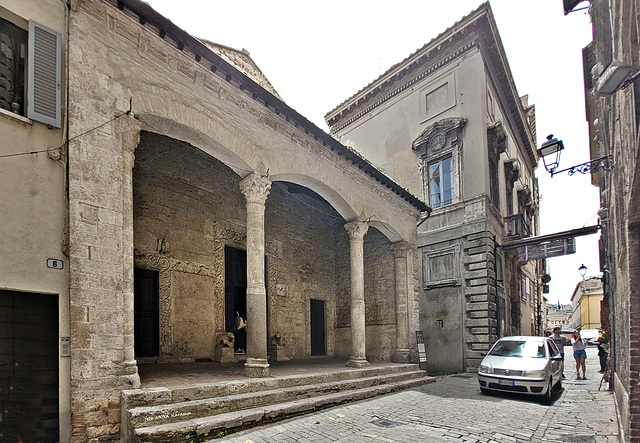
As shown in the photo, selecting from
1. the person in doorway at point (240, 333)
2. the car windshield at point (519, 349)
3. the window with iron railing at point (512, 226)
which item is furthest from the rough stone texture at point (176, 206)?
the window with iron railing at point (512, 226)

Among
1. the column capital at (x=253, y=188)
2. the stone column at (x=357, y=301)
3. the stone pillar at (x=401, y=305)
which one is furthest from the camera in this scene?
the stone pillar at (x=401, y=305)

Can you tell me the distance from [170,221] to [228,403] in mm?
5097

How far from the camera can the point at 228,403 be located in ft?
20.5

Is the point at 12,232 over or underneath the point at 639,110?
underneath

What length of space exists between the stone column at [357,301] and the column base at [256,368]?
3481mm

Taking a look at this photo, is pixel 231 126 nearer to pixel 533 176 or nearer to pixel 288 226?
pixel 288 226

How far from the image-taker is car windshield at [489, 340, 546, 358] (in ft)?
32.1

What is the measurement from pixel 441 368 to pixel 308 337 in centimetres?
581

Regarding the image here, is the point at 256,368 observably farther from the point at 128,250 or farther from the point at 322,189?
the point at 322,189

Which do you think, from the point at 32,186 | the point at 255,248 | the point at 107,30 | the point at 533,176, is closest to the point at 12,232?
the point at 32,186

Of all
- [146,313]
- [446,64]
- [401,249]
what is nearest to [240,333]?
[146,313]

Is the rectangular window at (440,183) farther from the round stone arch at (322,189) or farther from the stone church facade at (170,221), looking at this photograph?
the round stone arch at (322,189)

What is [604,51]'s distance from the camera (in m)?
5.59

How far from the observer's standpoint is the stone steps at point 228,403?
5.15 metres
